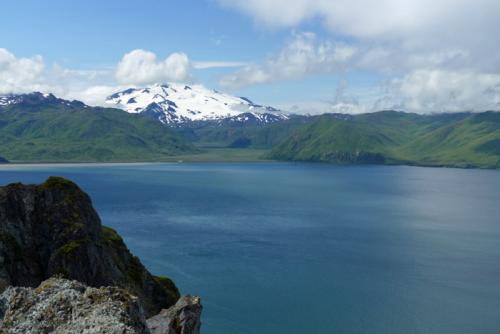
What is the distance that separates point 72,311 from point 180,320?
2151 cm

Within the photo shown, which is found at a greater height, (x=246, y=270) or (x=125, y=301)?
(x=125, y=301)

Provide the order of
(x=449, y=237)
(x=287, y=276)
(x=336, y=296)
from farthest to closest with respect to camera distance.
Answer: (x=449, y=237), (x=287, y=276), (x=336, y=296)

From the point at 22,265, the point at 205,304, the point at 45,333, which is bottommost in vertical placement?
the point at 205,304

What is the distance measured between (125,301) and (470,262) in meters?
134

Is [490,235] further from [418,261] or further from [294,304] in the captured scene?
[294,304]

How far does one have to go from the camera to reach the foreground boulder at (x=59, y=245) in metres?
60.9

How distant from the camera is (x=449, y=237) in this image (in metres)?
171

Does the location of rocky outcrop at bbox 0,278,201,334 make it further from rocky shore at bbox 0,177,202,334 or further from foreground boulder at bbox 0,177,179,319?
foreground boulder at bbox 0,177,179,319

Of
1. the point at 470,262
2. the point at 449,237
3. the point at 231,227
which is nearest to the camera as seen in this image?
the point at 470,262

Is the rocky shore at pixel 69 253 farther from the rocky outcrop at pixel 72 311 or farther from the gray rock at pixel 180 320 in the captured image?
the rocky outcrop at pixel 72 311

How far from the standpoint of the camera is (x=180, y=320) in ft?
137

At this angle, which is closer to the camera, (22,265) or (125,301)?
(125,301)

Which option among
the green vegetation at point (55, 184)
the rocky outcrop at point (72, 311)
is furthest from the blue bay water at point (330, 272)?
the rocky outcrop at point (72, 311)

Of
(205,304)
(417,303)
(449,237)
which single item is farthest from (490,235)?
(205,304)
